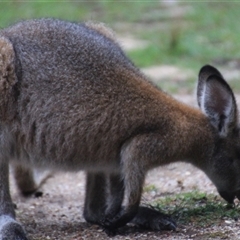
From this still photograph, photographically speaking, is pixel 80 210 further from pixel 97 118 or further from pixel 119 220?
pixel 97 118

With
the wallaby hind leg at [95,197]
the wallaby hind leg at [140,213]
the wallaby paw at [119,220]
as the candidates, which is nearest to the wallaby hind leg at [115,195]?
the wallaby hind leg at [140,213]

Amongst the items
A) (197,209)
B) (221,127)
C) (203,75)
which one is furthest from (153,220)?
(203,75)

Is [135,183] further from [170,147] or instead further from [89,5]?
[89,5]

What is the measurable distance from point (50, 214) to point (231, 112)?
1.87m

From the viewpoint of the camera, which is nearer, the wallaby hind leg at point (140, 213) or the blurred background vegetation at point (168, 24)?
the wallaby hind leg at point (140, 213)

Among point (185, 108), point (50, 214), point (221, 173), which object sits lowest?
point (50, 214)

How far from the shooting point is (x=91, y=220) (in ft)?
21.8

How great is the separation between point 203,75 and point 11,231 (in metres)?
1.76

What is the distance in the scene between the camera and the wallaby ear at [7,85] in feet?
19.6

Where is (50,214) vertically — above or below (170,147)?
below

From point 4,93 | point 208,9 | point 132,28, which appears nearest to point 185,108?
point 4,93

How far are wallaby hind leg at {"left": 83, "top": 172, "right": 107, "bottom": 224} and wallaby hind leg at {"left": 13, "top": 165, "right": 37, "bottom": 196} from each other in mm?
983

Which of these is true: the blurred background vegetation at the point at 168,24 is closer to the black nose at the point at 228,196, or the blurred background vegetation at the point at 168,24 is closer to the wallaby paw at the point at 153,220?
the black nose at the point at 228,196

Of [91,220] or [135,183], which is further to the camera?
[91,220]
